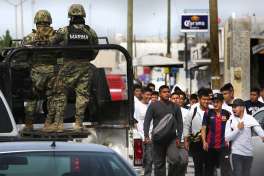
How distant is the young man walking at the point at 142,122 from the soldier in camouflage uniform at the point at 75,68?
266cm

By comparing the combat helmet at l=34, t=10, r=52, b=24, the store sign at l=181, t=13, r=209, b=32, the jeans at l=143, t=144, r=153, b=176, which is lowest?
the jeans at l=143, t=144, r=153, b=176

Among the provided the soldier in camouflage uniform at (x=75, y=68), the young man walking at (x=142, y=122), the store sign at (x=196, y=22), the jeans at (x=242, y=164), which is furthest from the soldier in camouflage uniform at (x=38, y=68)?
the store sign at (x=196, y=22)

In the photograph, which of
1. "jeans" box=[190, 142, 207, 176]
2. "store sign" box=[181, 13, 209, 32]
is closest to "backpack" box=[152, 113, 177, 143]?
"jeans" box=[190, 142, 207, 176]

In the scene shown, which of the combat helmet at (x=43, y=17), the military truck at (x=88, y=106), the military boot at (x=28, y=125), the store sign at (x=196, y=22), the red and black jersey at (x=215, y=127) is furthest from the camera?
the store sign at (x=196, y=22)

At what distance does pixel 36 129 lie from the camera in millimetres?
10461

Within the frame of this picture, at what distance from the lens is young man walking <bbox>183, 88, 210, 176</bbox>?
13086 millimetres

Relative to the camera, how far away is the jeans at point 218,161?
12656mm

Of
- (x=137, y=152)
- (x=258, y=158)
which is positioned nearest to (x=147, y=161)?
(x=258, y=158)

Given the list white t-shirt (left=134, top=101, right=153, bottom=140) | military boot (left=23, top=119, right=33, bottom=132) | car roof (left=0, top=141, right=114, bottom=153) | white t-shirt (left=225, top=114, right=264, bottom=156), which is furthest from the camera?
white t-shirt (left=134, top=101, right=153, bottom=140)

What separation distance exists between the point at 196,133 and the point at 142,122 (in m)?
1.73

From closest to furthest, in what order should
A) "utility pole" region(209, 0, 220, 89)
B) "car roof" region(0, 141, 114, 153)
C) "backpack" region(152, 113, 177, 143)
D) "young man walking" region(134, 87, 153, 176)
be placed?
"car roof" region(0, 141, 114, 153), "backpack" region(152, 113, 177, 143), "young man walking" region(134, 87, 153, 176), "utility pole" region(209, 0, 220, 89)

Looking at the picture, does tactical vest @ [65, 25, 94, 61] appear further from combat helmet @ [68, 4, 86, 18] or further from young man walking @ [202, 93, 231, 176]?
young man walking @ [202, 93, 231, 176]

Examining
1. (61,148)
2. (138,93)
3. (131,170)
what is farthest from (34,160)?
(138,93)

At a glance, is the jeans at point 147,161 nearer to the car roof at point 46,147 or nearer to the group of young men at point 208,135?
the group of young men at point 208,135
